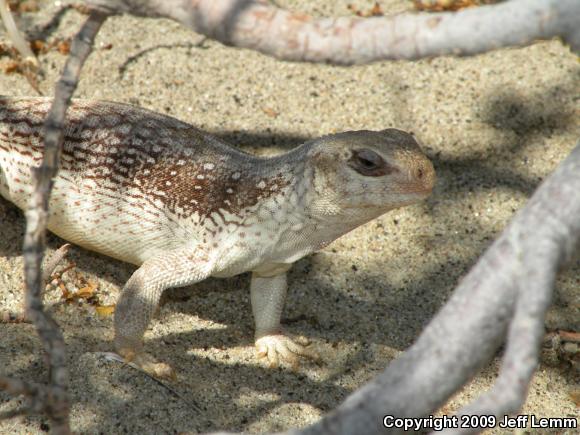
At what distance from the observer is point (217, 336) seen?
4461mm

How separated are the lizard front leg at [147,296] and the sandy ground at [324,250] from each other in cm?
16

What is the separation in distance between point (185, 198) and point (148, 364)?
3.08 feet

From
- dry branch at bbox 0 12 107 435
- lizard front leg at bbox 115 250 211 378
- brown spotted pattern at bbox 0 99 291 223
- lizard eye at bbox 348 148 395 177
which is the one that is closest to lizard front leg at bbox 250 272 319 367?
lizard front leg at bbox 115 250 211 378

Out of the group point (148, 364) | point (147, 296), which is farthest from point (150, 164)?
point (148, 364)

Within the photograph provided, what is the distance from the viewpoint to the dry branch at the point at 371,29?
6.79ft

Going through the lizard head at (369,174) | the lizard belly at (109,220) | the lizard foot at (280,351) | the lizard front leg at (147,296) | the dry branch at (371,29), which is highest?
the dry branch at (371,29)

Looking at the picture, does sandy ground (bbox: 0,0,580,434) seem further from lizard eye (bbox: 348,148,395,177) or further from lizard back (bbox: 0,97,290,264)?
lizard eye (bbox: 348,148,395,177)

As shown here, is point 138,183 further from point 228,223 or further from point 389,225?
point 389,225

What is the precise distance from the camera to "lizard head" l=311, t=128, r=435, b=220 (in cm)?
381

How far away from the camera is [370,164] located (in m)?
3.82

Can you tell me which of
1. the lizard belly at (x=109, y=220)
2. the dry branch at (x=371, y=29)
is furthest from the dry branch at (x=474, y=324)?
the lizard belly at (x=109, y=220)

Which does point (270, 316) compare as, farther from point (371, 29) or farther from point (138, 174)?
point (371, 29)

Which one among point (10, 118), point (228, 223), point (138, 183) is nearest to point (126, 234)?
point (138, 183)

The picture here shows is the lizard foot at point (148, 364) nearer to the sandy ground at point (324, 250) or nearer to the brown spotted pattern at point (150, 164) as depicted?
the sandy ground at point (324, 250)
